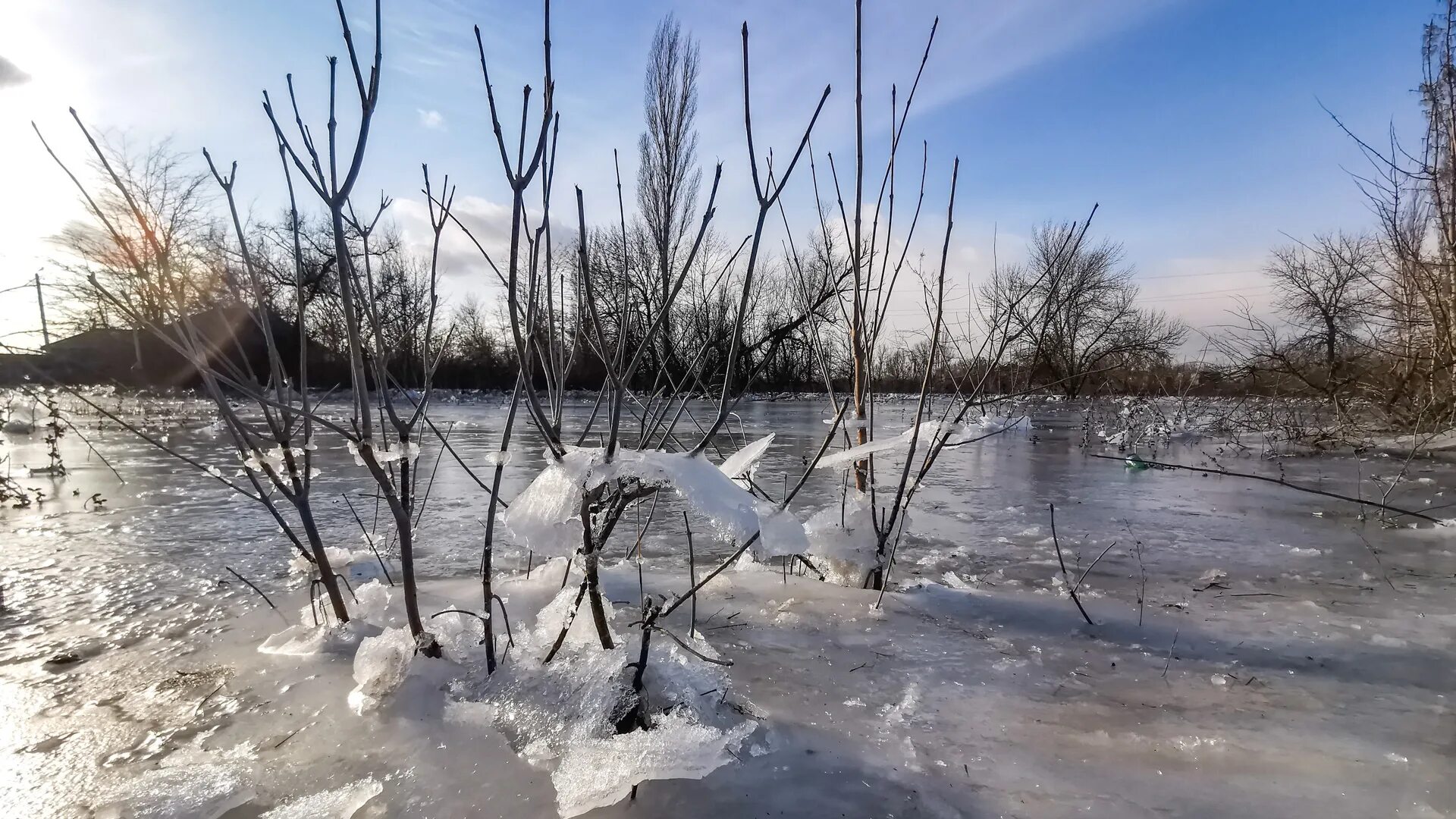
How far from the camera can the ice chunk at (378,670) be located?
1657mm

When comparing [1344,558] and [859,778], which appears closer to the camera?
[859,778]

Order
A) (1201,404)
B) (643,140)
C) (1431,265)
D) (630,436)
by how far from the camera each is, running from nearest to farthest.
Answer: (1431,265) → (630,436) → (643,140) → (1201,404)

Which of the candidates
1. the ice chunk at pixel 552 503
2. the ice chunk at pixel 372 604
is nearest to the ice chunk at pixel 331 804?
the ice chunk at pixel 552 503

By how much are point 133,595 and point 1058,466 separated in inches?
313

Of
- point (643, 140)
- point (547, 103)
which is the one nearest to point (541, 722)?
point (547, 103)

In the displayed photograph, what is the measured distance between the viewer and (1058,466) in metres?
7.63

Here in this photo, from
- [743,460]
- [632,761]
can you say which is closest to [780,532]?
[743,460]

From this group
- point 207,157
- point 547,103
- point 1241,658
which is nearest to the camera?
point 547,103

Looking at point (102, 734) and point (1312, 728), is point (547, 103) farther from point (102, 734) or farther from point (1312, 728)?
point (1312, 728)

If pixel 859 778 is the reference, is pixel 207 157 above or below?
above

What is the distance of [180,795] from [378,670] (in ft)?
1.41

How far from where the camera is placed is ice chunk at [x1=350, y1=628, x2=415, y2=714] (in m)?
1.66

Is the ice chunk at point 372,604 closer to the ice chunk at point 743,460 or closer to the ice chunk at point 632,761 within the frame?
the ice chunk at point 632,761

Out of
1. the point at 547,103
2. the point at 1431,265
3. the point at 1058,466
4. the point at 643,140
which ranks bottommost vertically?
the point at 1058,466
